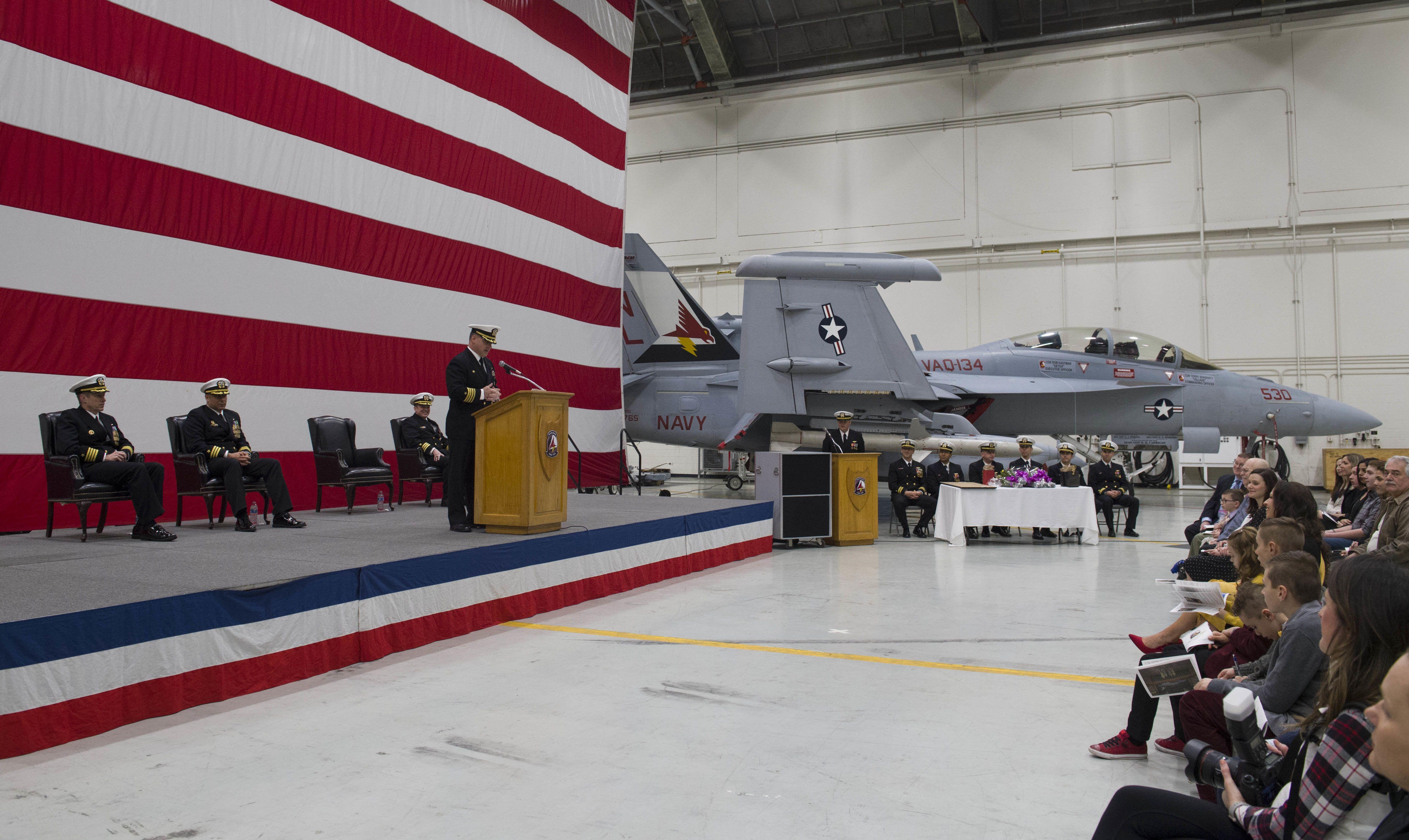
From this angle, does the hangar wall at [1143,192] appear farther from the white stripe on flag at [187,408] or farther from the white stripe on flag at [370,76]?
the white stripe on flag at [187,408]

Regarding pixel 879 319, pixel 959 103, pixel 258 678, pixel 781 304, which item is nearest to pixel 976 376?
pixel 879 319

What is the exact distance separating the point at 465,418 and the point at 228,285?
2.90 metres

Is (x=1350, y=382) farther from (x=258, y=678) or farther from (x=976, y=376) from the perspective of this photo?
(x=258, y=678)

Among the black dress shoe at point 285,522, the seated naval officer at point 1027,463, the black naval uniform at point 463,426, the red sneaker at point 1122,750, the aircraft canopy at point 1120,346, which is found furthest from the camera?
the aircraft canopy at point 1120,346

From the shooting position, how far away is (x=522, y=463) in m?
4.71

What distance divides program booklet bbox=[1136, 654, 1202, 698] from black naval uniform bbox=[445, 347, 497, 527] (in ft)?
12.6

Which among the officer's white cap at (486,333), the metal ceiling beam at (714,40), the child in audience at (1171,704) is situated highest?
the metal ceiling beam at (714,40)

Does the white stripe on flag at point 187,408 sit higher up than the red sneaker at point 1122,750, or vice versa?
the white stripe on flag at point 187,408

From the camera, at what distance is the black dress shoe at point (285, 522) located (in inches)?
216

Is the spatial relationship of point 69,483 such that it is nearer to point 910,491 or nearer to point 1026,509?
point 910,491

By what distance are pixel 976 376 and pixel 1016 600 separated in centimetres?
629

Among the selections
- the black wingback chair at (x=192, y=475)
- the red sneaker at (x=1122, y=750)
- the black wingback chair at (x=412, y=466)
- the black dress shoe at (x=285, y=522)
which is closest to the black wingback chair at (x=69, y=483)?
the black wingback chair at (x=192, y=475)

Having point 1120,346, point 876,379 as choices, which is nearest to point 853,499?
point 876,379

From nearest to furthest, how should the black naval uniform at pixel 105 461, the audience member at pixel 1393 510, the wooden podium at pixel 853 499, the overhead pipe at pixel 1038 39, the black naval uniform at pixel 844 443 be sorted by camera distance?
1. the audience member at pixel 1393 510
2. the black naval uniform at pixel 105 461
3. the wooden podium at pixel 853 499
4. the black naval uniform at pixel 844 443
5. the overhead pipe at pixel 1038 39
